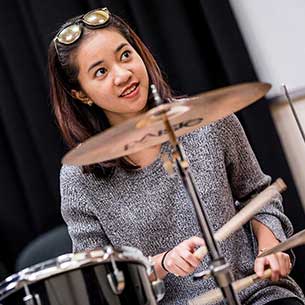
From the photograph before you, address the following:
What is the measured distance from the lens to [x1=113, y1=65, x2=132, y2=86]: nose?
54.6 inches

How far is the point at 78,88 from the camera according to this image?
1.53m

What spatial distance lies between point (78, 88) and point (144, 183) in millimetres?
283

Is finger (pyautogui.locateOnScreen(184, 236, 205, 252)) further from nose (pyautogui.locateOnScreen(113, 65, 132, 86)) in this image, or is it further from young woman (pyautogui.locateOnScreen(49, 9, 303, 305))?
nose (pyautogui.locateOnScreen(113, 65, 132, 86))

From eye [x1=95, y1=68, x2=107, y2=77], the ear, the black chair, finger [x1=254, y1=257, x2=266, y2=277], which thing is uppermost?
eye [x1=95, y1=68, x2=107, y2=77]

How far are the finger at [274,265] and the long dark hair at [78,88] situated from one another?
0.42 m

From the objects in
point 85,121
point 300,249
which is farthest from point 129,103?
point 300,249

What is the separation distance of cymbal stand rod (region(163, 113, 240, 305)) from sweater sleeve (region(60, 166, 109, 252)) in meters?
0.45

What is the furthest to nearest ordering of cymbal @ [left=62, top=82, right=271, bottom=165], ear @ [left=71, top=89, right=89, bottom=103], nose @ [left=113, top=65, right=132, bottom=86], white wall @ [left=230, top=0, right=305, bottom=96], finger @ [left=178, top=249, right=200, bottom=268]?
white wall @ [left=230, top=0, right=305, bottom=96], ear @ [left=71, top=89, right=89, bottom=103], nose @ [left=113, top=65, right=132, bottom=86], finger @ [left=178, top=249, right=200, bottom=268], cymbal @ [left=62, top=82, right=271, bottom=165]

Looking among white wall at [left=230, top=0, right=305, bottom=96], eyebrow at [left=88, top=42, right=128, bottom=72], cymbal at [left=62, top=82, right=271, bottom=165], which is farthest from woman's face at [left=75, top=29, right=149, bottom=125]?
white wall at [left=230, top=0, right=305, bottom=96]

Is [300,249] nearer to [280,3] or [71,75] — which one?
[280,3]

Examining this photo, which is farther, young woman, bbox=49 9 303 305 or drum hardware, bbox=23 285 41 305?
young woman, bbox=49 9 303 305

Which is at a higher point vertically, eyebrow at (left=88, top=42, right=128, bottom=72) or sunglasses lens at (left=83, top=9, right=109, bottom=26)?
sunglasses lens at (left=83, top=9, right=109, bottom=26)

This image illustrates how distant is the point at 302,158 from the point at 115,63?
2.24 feet

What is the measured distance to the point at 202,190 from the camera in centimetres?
141
